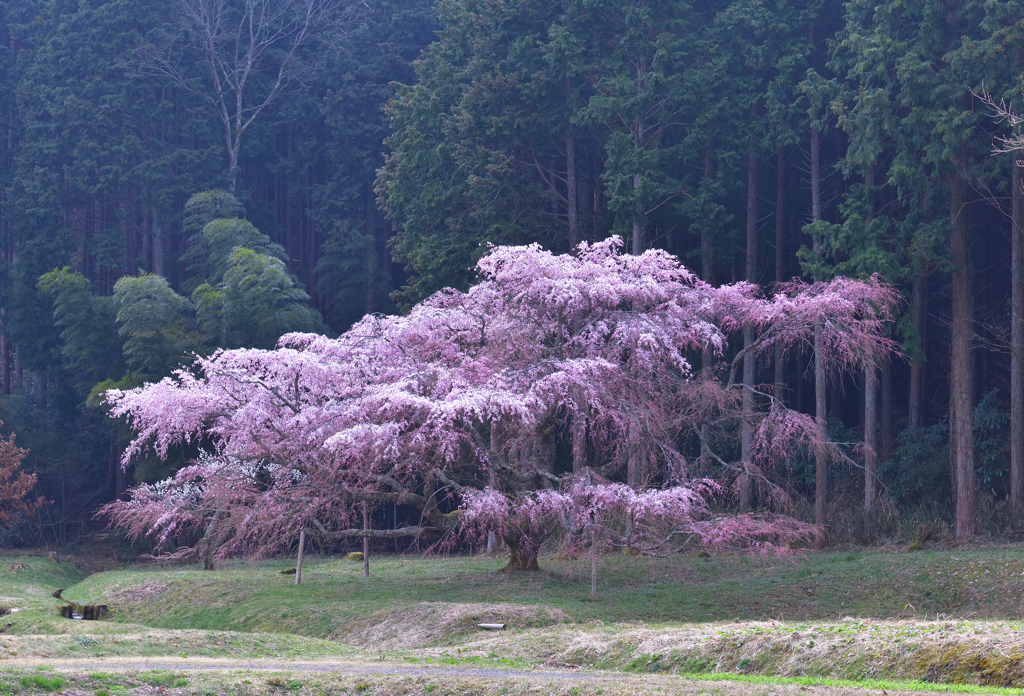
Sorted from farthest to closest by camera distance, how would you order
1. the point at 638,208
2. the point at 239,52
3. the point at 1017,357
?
the point at 239,52 < the point at 638,208 < the point at 1017,357

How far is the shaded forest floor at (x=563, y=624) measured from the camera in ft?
32.6

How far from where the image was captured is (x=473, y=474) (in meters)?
21.1

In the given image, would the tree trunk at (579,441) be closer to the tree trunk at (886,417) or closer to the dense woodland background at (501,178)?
the dense woodland background at (501,178)

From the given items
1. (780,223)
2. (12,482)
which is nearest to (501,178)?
(780,223)

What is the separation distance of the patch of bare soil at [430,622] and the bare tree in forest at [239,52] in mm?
31406

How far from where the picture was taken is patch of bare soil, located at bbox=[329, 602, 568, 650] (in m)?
15.0

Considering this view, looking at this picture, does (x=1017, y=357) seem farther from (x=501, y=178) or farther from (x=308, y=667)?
(x=308, y=667)

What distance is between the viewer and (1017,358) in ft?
77.0

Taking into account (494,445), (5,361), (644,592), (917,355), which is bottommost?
(644,592)

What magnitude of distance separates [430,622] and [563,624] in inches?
76.9

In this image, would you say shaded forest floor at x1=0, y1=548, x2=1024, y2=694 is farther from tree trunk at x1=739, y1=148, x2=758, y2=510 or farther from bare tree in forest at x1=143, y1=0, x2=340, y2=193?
bare tree in forest at x1=143, y1=0, x2=340, y2=193

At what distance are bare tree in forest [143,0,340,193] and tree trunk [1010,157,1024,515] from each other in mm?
30815

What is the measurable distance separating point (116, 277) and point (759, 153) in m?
28.0

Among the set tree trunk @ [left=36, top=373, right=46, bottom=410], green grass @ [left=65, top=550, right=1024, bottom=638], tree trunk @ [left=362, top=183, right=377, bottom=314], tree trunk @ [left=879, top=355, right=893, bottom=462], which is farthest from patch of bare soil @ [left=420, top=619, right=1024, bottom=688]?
tree trunk @ [left=36, top=373, right=46, bottom=410]
